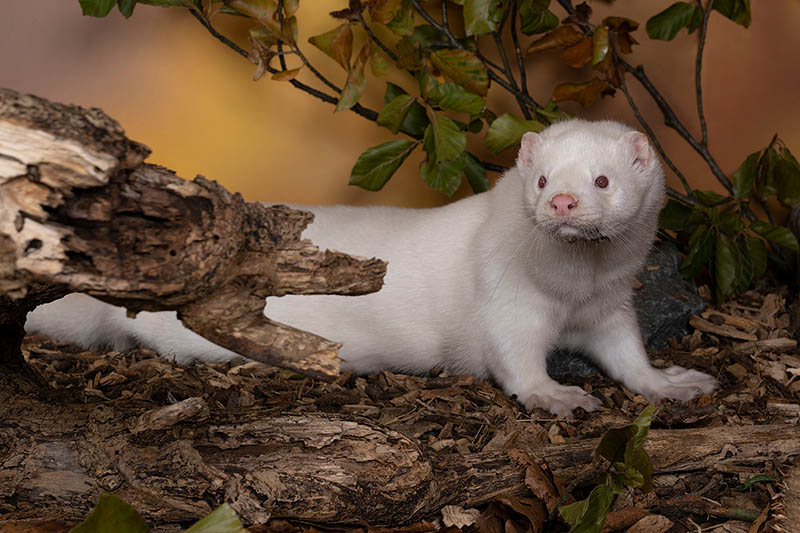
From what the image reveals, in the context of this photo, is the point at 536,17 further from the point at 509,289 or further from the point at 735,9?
the point at 509,289

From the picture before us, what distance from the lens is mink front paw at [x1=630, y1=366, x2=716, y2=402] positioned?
12.7ft

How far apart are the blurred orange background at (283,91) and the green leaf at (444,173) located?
67cm

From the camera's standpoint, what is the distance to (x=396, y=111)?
4.41 metres

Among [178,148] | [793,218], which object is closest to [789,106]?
[793,218]

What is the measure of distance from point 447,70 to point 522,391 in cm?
192

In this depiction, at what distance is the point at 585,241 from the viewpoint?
363 centimetres

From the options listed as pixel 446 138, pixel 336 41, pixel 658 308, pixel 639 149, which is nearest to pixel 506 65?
pixel 446 138

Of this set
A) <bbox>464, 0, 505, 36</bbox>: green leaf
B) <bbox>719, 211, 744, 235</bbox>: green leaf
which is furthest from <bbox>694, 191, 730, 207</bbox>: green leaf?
<bbox>464, 0, 505, 36</bbox>: green leaf

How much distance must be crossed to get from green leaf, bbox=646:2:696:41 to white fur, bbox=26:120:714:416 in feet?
4.51

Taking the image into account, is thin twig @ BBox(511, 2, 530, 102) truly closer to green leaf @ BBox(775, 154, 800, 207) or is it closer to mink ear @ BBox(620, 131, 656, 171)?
mink ear @ BBox(620, 131, 656, 171)

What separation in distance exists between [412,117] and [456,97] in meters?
0.34

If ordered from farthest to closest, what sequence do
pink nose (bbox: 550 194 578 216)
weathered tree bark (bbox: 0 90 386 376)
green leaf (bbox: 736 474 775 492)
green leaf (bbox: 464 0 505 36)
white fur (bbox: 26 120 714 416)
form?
1. green leaf (bbox: 464 0 505 36)
2. white fur (bbox: 26 120 714 416)
3. pink nose (bbox: 550 194 578 216)
4. green leaf (bbox: 736 474 775 492)
5. weathered tree bark (bbox: 0 90 386 376)

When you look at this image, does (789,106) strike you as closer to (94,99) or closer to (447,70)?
(447,70)

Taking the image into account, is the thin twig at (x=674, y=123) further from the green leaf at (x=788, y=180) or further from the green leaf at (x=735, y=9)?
the green leaf at (x=735, y=9)
